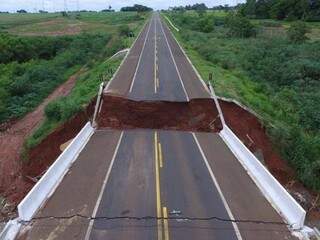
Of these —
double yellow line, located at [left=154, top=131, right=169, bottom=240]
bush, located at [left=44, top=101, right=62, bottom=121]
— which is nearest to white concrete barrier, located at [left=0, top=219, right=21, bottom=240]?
double yellow line, located at [left=154, top=131, right=169, bottom=240]

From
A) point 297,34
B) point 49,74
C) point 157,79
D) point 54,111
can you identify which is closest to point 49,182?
point 54,111

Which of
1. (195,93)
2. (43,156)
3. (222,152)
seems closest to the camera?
(222,152)

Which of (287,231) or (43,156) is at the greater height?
A: (287,231)

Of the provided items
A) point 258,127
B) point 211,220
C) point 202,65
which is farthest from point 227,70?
point 211,220

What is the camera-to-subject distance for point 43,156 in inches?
890

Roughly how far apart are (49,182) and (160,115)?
10.7 metres

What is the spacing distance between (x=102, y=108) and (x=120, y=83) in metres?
7.55

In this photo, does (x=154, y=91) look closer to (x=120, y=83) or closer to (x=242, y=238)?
(x=120, y=83)

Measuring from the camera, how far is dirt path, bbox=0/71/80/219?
19723 millimetres

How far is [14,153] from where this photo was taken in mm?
26922

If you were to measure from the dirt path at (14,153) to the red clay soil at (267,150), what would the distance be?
11.1 m

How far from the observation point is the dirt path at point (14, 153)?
64.7 feet

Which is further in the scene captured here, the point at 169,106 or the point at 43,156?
the point at 169,106

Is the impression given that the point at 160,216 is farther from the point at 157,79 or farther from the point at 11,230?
the point at 157,79
